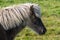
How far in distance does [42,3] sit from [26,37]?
3.57 metres

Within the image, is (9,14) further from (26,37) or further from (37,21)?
(26,37)

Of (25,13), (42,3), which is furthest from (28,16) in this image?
(42,3)

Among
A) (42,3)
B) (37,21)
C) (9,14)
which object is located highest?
(9,14)

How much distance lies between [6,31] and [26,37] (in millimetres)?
2338

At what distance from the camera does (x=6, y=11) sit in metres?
5.43

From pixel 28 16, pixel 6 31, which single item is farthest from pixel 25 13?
pixel 6 31

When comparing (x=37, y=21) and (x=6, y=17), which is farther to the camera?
(x=37, y=21)

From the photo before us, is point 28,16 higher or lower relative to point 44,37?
higher

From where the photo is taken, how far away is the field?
25.1 feet

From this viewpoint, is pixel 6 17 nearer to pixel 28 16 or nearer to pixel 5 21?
pixel 5 21

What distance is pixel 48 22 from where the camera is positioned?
345 inches

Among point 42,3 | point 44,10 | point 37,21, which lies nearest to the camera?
point 37,21

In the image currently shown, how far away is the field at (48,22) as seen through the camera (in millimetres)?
7664

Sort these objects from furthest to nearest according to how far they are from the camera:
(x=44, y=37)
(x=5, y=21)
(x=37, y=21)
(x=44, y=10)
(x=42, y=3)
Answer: (x=42, y=3)
(x=44, y=10)
(x=44, y=37)
(x=37, y=21)
(x=5, y=21)
